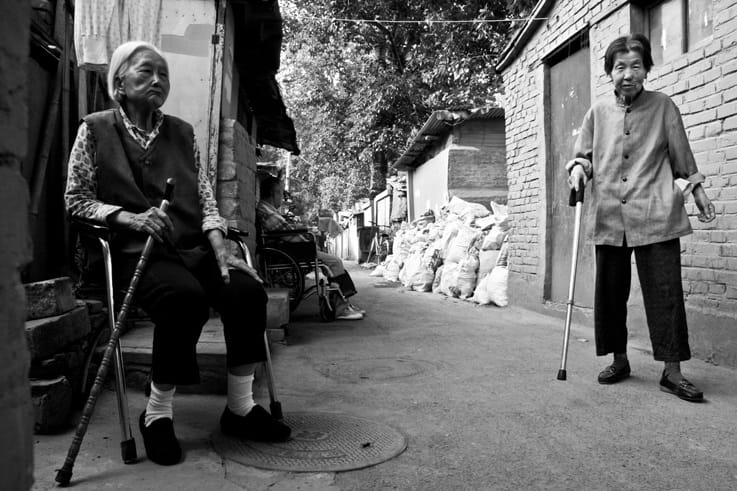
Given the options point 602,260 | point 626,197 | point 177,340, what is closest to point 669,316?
Result: point 602,260

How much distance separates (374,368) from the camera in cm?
382

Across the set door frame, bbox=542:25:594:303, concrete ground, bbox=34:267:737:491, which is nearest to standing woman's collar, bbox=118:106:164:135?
concrete ground, bbox=34:267:737:491

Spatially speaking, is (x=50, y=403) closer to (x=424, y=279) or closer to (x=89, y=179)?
(x=89, y=179)

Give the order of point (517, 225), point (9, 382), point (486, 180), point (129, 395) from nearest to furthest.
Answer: point (9, 382) → point (129, 395) → point (517, 225) → point (486, 180)

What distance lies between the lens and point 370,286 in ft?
35.6

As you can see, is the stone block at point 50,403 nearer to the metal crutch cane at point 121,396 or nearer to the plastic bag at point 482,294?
the metal crutch cane at point 121,396

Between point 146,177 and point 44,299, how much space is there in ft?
2.56

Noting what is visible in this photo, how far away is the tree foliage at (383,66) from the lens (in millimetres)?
16016

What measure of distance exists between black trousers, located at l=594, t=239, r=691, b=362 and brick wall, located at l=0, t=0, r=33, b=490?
3153 mm

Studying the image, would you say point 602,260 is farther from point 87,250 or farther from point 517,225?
point 517,225

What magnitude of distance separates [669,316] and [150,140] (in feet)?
9.57

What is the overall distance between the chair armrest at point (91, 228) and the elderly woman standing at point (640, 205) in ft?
8.77

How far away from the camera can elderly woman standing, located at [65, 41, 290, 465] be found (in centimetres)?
217

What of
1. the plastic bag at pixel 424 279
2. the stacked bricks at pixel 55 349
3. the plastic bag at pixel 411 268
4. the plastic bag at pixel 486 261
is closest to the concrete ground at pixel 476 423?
the stacked bricks at pixel 55 349
